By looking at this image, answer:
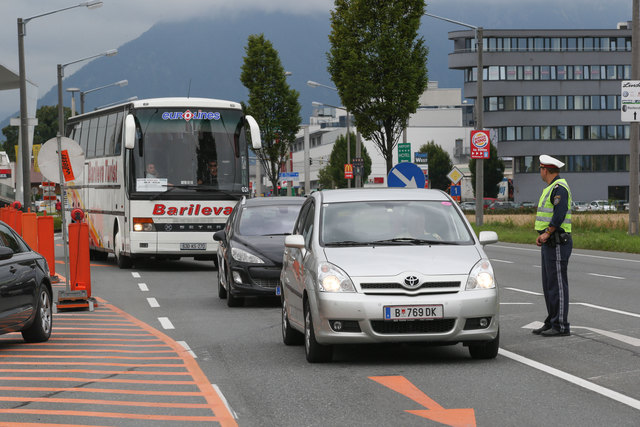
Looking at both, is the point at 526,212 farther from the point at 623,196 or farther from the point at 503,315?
the point at 503,315

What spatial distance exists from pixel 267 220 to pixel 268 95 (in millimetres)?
54415

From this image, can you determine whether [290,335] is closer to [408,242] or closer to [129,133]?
[408,242]

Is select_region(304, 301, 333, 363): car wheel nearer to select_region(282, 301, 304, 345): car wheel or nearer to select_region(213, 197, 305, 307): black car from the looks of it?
select_region(282, 301, 304, 345): car wheel

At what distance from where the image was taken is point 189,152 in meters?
23.8

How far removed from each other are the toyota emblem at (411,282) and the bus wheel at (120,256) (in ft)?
53.4

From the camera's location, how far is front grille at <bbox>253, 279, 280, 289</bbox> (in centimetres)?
1535

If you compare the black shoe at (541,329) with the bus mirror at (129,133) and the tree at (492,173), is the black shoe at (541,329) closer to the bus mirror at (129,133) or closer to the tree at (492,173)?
the bus mirror at (129,133)

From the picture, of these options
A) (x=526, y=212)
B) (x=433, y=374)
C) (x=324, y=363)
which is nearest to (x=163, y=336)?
(x=324, y=363)

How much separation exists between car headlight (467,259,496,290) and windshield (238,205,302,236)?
25.3ft

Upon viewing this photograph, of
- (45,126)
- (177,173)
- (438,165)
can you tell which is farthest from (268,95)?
(45,126)

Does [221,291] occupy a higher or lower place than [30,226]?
lower

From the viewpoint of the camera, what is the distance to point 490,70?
110m

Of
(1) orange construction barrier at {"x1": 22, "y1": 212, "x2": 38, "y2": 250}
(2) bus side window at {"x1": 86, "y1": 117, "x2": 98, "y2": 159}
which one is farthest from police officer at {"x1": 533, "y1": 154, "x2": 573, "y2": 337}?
(2) bus side window at {"x1": 86, "y1": 117, "x2": 98, "y2": 159}

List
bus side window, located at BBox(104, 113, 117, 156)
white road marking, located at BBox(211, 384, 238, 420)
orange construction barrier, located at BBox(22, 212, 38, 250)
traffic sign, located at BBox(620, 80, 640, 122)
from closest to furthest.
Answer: white road marking, located at BBox(211, 384, 238, 420)
orange construction barrier, located at BBox(22, 212, 38, 250)
bus side window, located at BBox(104, 113, 117, 156)
traffic sign, located at BBox(620, 80, 640, 122)
